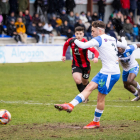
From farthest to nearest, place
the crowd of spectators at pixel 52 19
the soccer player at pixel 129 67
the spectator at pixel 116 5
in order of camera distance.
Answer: the spectator at pixel 116 5, the crowd of spectators at pixel 52 19, the soccer player at pixel 129 67

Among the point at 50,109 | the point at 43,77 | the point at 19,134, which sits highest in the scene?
the point at 19,134

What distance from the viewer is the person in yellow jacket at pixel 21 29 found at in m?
21.9

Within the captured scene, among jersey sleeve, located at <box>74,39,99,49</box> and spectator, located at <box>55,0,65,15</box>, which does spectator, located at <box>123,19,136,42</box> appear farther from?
jersey sleeve, located at <box>74,39,99,49</box>

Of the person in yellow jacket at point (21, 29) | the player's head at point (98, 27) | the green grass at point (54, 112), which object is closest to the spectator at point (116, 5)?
the person in yellow jacket at point (21, 29)

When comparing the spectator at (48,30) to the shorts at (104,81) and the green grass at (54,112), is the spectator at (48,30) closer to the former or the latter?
the green grass at (54,112)

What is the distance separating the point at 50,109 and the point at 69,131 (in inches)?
93.0

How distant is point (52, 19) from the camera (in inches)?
983

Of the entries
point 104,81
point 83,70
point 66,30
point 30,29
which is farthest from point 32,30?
point 104,81

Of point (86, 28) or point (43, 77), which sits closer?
point (43, 77)

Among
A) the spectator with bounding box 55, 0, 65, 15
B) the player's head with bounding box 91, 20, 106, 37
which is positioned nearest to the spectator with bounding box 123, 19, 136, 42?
the spectator with bounding box 55, 0, 65, 15

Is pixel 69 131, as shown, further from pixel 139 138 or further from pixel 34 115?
pixel 34 115

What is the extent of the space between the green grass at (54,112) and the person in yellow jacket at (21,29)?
7.50 meters

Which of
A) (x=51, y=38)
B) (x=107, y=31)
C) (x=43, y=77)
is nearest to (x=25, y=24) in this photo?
(x=51, y=38)

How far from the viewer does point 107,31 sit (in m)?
26.2
